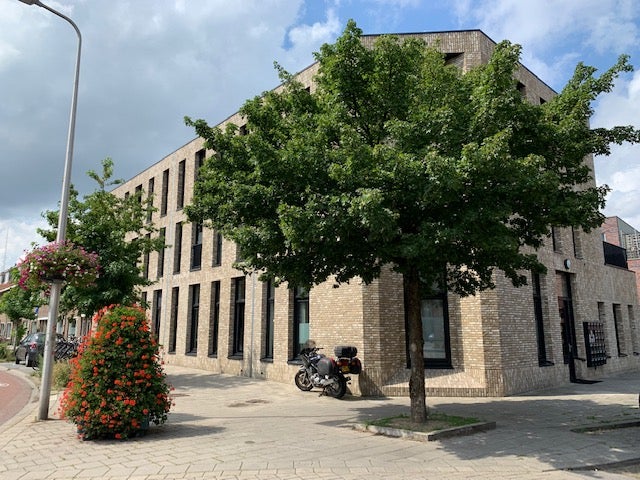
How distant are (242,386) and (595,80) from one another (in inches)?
455

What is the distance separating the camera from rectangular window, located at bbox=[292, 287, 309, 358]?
14.5 meters

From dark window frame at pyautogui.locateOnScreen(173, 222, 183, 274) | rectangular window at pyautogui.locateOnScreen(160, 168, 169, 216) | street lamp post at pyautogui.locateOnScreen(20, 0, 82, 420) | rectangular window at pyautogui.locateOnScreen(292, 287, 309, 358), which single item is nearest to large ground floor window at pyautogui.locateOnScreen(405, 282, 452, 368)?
rectangular window at pyautogui.locateOnScreen(292, 287, 309, 358)

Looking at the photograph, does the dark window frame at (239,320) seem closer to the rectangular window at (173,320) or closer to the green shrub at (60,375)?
the rectangular window at (173,320)

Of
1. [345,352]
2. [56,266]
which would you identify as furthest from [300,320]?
[56,266]

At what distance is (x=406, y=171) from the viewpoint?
6.76 meters

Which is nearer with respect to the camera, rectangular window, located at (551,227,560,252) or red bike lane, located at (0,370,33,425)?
red bike lane, located at (0,370,33,425)

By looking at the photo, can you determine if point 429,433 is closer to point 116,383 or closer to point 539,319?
point 116,383

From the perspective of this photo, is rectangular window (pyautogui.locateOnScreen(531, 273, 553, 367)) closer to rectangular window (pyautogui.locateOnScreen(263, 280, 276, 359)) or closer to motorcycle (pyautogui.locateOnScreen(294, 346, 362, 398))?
motorcycle (pyautogui.locateOnScreen(294, 346, 362, 398))

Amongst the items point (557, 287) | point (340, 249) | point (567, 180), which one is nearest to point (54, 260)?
point (340, 249)

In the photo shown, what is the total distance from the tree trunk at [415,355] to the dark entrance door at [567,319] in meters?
9.81

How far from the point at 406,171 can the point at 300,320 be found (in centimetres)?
891

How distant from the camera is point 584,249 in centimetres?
1820

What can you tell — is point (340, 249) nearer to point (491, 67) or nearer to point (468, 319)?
point (491, 67)

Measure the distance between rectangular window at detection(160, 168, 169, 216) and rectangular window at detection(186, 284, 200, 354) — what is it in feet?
17.3
